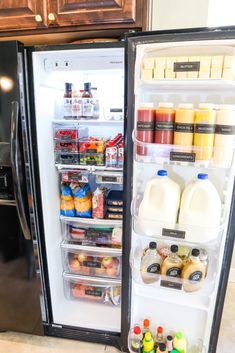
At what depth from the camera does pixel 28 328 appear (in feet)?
5.19

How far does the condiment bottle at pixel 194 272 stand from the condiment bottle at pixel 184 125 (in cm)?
56

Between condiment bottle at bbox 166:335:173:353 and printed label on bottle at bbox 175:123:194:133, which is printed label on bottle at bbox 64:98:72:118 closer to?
printed label on bottle at bbox 175:123:194:133

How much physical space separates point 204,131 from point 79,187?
890 mm

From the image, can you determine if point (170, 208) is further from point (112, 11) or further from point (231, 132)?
point (112, 11)

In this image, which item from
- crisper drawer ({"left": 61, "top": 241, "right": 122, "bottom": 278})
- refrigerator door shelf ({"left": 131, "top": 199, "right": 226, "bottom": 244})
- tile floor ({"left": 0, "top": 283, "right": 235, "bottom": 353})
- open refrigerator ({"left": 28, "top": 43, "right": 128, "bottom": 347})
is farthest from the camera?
crisper drawer ({"left": 61, "top": 241, "right": 122, "bottom": 278})

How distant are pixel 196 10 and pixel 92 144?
1.21m

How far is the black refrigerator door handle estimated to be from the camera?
47.4 inches

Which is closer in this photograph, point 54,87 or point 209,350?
point 209,350

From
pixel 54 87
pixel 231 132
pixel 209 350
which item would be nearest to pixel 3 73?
pixel 54 87

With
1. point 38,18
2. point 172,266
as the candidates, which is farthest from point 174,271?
point 38,18

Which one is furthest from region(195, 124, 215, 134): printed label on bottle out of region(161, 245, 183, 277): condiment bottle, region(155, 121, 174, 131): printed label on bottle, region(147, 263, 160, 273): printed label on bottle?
region(147, 263, 160, 273): printed label on bottle

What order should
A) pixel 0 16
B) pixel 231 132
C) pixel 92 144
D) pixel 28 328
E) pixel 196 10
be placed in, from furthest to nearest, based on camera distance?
pixel 196 10 < pixel 28 328 < pixel 92 144 < pixel 0 16 < pixel 231 132

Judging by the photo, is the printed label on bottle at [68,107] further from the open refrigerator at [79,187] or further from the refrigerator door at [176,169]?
the refrigerator door at [176,169]

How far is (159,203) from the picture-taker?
117 centimetres
